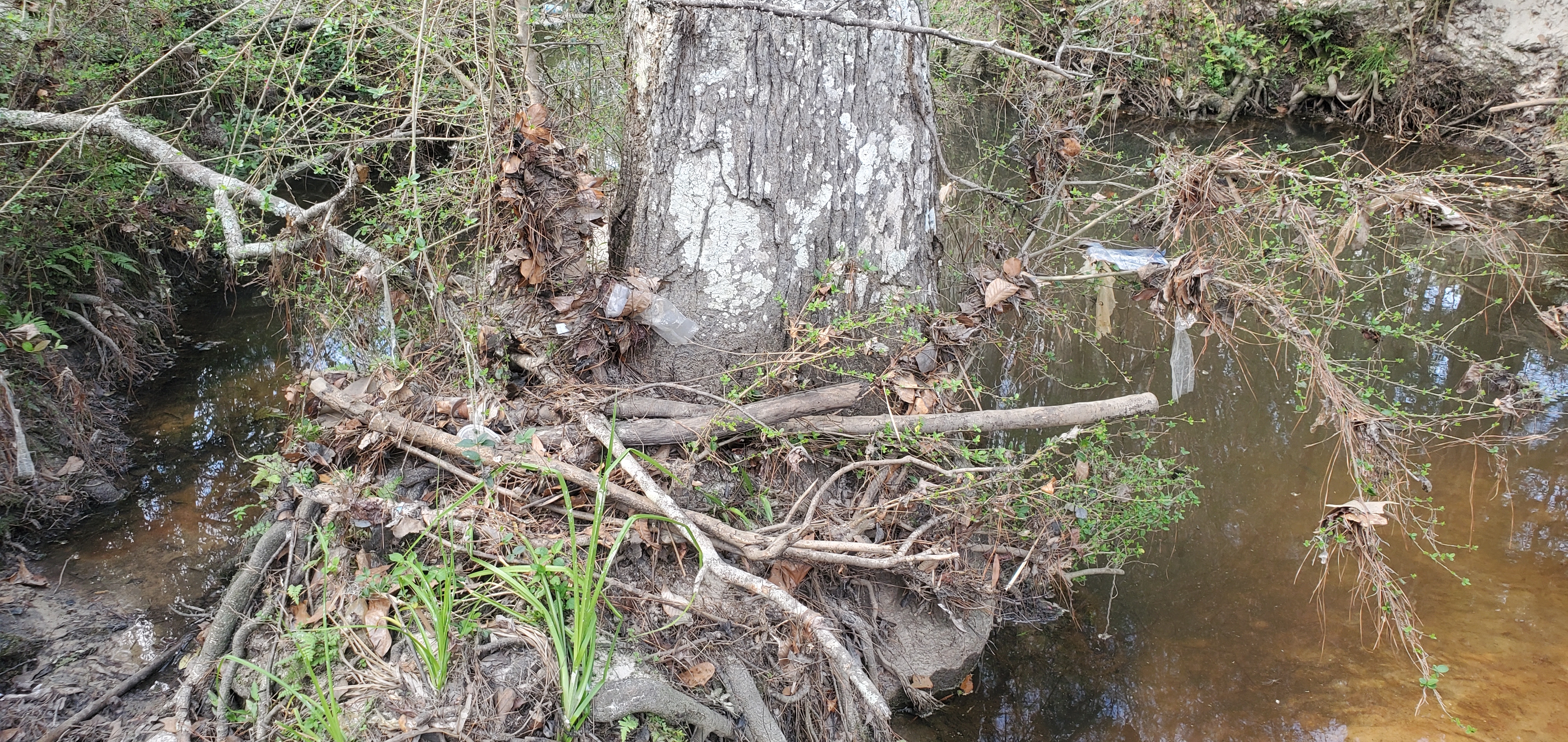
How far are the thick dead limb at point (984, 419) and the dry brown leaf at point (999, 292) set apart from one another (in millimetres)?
381

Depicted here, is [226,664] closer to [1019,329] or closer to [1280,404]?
[1019,329]

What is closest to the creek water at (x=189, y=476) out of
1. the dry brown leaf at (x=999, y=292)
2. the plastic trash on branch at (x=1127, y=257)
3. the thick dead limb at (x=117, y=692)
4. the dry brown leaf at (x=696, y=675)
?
the thick dead limb at (x=117, y=692)

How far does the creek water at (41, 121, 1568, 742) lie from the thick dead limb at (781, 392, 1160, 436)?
1016mm

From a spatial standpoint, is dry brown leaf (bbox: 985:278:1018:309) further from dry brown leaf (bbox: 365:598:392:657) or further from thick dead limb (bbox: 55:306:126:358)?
thick dead limb (bbox: 55:306:126:358)

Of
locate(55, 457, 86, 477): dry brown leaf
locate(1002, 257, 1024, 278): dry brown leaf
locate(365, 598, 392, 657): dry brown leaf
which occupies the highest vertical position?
locate(1002, 257, 1024, 278): dry brown leaf

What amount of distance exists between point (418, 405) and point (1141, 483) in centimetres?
249

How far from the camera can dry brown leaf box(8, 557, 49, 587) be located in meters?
2.97

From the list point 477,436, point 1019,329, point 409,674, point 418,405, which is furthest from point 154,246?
point 1019,329

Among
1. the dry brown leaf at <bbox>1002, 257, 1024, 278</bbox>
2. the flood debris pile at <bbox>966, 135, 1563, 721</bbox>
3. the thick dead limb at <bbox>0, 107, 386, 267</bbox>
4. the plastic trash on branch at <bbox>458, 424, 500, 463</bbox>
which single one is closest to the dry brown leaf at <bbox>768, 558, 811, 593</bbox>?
the plastic trash on branch at <bbox>458, 424, 500, 463</bbox>

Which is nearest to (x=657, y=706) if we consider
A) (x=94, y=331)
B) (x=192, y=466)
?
(x=192, y=466)

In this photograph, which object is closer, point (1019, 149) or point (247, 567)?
point (247, 567)

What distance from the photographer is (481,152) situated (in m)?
2.97

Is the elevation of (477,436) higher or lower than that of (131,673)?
higher

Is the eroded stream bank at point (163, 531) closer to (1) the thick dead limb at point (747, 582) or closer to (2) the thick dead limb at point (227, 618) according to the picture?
(2) the thick dead limb at point (227, 618)
